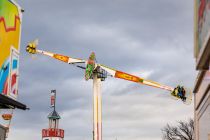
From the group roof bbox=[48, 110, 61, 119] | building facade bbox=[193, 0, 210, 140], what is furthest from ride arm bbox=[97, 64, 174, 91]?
building facade bbox=[193, 0, 210, 140]

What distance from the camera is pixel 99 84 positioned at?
236ft

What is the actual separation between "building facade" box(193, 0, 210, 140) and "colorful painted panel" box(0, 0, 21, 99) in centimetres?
1459

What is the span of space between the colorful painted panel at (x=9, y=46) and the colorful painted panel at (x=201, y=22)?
49.4 feet

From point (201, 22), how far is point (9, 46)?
16.6m

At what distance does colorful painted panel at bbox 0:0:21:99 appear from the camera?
22.2 m

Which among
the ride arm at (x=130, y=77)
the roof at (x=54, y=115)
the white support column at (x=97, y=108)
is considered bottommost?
the white support column at (x=97, y=108)

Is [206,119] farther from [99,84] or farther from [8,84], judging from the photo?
[99,84]

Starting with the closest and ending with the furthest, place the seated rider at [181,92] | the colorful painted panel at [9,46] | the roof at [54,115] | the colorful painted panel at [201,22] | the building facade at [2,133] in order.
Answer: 1. the colorful painted panel at [201,22]
2. the building facade at [2,133]
3. the colorful painted panel at [9,46]
4. the seated rider at [181,92]
5. the roof at [54,115]

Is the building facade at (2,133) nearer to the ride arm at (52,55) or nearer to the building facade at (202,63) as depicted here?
the building facade at (202,63)

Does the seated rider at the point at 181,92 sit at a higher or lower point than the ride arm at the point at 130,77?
lower

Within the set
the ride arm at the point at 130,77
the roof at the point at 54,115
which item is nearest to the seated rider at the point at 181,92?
the ride arm at the point at 130,77

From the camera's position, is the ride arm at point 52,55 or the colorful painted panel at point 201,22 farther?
the ride arm at point 52,55

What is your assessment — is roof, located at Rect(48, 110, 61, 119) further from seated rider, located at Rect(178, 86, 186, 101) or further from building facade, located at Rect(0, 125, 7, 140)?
building facade, located at Rect(0, 125, 7, 140)

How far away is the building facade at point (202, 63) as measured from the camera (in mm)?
7020
